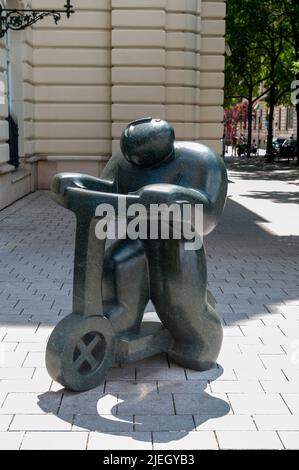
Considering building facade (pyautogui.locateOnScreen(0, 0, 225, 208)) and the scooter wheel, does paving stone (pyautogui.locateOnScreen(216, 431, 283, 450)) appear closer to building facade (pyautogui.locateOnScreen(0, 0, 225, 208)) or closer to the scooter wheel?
the scooter wheel

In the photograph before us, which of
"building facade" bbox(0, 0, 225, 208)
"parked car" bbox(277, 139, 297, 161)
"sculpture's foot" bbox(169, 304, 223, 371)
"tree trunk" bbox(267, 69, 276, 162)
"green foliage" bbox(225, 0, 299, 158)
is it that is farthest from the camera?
"parked car" bbox(277, 139, 297, 161)

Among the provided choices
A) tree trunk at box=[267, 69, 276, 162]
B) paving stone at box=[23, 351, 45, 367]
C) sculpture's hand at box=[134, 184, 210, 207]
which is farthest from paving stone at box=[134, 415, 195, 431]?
tree trunk at box=[267, 69, 276, 162]

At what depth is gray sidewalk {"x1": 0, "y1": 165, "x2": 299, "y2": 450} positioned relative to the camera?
3.58 metres

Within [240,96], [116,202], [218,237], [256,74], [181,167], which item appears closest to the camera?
[116,202]

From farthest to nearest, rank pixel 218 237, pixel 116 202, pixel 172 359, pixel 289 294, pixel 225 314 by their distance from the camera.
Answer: pixel 218 237 < pixel 289 294 < pixel 225 314 < pixel 172 359 < pixel 116 202

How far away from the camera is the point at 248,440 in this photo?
3.54 m

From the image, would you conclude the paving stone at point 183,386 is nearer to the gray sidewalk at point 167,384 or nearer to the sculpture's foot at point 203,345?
the gray sidewalk at point 167,384

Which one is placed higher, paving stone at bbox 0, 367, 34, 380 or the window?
the window

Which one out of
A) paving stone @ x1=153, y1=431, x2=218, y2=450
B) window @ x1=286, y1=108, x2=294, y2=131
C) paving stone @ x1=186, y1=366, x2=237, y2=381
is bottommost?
paving stone @ x1=186, y1=366, x2=237, y2=381

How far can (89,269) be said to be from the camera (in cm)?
400

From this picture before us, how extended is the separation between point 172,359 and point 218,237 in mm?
5978
